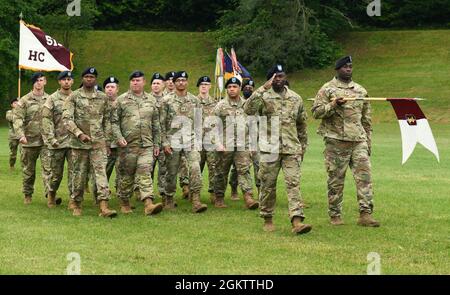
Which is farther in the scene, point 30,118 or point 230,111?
point 30,118

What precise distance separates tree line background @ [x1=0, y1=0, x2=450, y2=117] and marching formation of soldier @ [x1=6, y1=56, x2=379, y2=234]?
110 ft

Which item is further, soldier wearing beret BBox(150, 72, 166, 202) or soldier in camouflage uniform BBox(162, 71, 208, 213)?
soldier wearing beret BBox(150, 72, 166, 202)

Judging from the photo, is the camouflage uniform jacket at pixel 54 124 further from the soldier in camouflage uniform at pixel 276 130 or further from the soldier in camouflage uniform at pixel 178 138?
the soldier in camouflage uniform at pixel 276 130

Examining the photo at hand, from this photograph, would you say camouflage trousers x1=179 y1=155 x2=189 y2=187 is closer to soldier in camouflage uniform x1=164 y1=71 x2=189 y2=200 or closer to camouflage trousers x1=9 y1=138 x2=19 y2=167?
soldier in camouflage uniform x1=164 y1=71 x2=189 y2=200

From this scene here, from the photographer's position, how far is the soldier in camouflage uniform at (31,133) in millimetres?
14148

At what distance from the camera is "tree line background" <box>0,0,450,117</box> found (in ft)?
160

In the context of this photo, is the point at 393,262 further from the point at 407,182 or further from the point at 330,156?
the point at 407,182

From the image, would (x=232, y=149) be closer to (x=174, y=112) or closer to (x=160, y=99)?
(x=174, y=112)

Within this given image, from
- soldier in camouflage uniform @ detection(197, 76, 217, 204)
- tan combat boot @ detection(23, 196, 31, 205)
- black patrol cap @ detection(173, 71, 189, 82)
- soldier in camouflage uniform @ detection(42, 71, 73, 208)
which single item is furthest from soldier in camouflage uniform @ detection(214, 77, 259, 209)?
tan combat boot @ detection(23, 196, 31, 205)

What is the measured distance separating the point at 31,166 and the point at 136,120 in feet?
8.97

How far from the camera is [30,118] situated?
48.3 ft

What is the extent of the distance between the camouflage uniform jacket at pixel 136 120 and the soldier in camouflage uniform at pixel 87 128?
0.18 m

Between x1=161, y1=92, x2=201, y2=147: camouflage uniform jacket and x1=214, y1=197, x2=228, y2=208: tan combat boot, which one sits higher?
x1=161, y1=92, x2=201, y2=147: camouflage uniform jacket

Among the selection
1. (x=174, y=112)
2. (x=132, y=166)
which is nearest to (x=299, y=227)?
(x=132, y=166)
